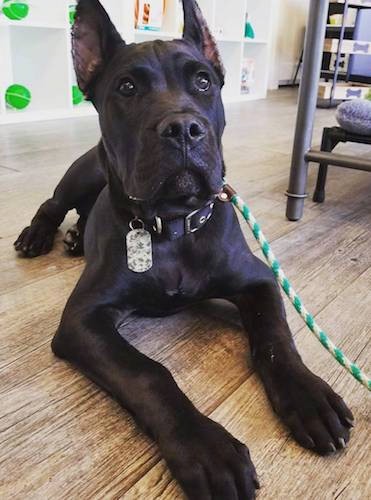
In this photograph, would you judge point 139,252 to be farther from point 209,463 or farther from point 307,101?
point 307,101

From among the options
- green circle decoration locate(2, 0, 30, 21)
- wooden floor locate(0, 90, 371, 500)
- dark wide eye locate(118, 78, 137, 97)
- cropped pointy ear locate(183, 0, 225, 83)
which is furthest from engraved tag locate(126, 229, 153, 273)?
green circle decoration locate(2, 0, 30, 21)

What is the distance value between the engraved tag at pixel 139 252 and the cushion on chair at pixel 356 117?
1.10 metres

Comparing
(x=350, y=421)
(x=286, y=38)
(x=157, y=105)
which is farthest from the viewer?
(x=286, y=38)

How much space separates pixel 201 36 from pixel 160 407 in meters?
0.76

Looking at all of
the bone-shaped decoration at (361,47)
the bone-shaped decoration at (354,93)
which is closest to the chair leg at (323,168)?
the bone-shaped decoration at (354,93)

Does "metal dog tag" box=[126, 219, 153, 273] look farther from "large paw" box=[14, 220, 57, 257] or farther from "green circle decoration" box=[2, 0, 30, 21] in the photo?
"green circle decoration" box=[2, 0, 30, 21]

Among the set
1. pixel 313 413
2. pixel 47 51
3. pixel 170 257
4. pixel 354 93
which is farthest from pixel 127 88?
pixel 354 93

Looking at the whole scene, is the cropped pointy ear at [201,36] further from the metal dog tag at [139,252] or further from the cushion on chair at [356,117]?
the cushion on chair at [356,117]

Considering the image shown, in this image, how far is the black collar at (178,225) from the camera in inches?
37.2

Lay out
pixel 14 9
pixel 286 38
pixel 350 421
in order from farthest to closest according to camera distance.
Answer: pixel 286 38
pixel 14 9
pixel 350 421

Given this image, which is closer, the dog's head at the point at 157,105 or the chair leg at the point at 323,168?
the dog's head at the point at 157,105

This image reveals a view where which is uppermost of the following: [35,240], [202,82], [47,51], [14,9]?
[14,9]

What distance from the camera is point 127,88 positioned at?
93 cm

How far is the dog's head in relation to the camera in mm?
808
